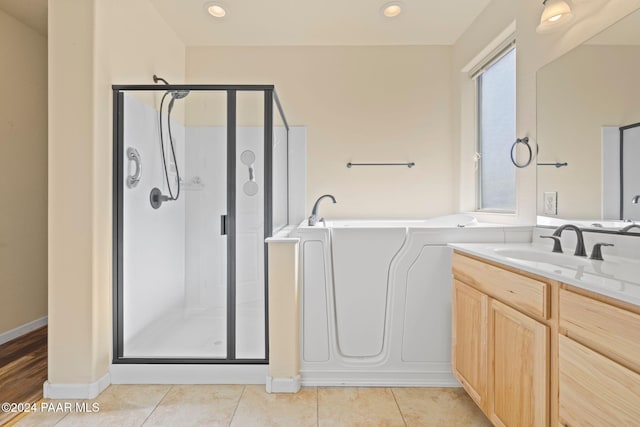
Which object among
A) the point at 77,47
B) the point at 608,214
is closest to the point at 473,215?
the point at 608,214

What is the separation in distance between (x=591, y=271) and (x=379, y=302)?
1103 mm

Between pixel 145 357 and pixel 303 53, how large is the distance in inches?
112

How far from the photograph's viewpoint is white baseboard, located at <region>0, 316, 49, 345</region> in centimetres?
259

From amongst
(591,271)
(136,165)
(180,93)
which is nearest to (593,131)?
(591,271)

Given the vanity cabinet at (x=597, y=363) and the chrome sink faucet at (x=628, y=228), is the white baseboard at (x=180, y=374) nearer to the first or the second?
the vanity cabinet at (x=597, y=363)

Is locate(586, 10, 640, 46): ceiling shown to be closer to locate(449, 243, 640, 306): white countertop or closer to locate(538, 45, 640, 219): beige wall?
locate(538, 45, 640, 219): beige wall

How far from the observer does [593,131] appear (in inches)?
62.5

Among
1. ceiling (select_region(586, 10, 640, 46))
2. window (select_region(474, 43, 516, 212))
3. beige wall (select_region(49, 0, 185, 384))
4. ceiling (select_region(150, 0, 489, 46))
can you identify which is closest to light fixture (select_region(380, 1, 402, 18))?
ceiling (select_region(150, 0, 489, 46))

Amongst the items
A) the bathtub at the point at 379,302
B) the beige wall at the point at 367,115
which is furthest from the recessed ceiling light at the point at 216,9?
the bathtub at the point at 379,302

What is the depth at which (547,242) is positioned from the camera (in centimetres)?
189

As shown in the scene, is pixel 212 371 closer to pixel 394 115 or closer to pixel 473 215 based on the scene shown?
pixel 473 215

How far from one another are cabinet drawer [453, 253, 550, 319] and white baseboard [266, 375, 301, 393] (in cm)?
110

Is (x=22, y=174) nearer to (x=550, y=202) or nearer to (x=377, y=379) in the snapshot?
(x=377, y=379)

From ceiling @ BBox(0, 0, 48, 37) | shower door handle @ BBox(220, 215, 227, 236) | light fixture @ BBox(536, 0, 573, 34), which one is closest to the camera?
light fixture @ BBox(536, 0, 573, 34)
